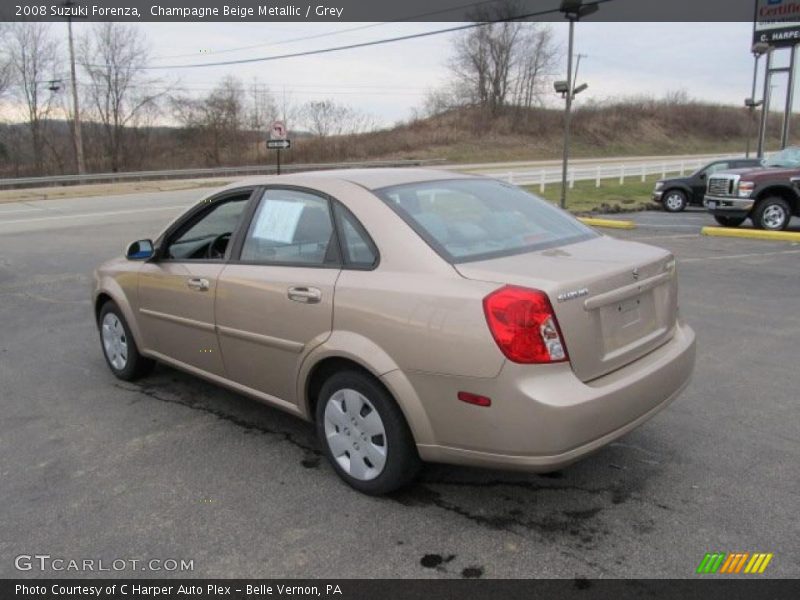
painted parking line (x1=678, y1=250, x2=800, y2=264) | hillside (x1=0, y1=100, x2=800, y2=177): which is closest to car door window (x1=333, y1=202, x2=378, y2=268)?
painted parking line (x1=678, y1=250, x2=800, y2=264)

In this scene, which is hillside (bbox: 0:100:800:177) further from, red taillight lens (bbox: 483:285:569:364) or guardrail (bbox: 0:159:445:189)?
red taillight lens (bbox: 483:285:569:364)

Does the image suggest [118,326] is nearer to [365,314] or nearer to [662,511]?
[365,314]

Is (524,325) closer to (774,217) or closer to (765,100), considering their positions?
(774,217)

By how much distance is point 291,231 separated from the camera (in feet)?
12.7

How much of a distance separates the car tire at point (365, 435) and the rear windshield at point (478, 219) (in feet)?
2.55

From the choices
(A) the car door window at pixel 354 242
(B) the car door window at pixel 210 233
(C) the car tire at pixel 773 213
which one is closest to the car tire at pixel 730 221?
(C) the car tire at pixel 773 213

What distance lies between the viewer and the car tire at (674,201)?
1964cm

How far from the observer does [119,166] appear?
151 ft

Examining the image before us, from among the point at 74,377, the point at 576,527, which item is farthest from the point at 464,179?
the point at 74,377

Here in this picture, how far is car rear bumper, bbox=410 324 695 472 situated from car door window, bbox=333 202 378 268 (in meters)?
0.69

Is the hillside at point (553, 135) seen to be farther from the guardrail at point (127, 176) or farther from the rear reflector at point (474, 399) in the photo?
the rear reflector at point (474, 399)

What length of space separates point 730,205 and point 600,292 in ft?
43.3

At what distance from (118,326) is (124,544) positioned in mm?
2517

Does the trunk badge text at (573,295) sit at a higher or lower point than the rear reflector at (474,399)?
higher
